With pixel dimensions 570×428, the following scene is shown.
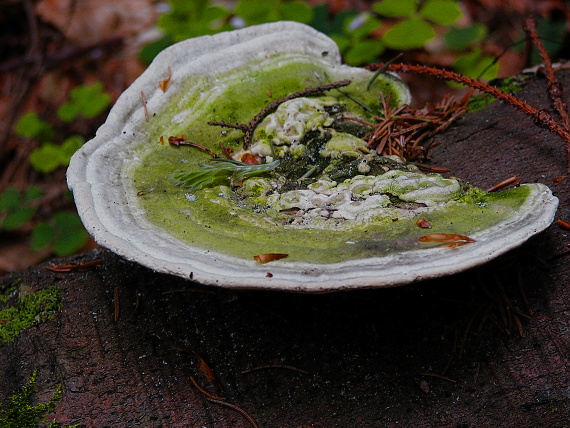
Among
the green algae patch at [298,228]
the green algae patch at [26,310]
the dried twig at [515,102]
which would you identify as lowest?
the green algae patch at [26,310]

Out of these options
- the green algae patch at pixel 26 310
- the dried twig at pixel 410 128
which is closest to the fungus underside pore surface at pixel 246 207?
the dried twig at pixel 410 128

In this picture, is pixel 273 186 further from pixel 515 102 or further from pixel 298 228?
pixel 515 102

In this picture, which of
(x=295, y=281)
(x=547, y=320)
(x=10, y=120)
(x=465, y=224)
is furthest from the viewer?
(x=10, y=120)

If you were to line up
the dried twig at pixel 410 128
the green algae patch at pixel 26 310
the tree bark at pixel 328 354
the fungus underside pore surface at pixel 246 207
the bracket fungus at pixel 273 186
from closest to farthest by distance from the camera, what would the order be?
the bracket fungus at pixel 273 186 → the fungus underside pore surface at pixel 246 207 → the tree bark at pixel 328 354 → the green algae patch at pixel 26 310 → the dried twig at pixel 410 128

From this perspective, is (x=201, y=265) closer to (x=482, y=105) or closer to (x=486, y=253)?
(x=486, y=253)

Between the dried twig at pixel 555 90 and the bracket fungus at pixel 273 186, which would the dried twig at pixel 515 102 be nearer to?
the dried twig at pixel 555 90

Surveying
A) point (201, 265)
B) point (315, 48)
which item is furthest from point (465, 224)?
point (315, 48)
